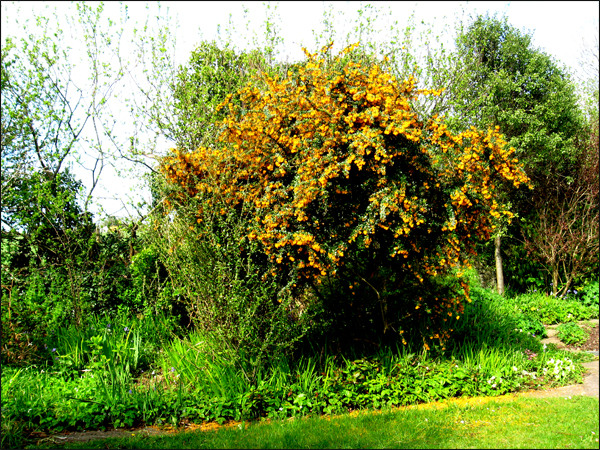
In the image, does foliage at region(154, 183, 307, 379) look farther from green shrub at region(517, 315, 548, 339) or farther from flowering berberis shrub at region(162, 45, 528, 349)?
green shrub at region(517, 315, 548, 339)

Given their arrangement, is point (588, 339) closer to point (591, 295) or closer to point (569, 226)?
point (591, 295)

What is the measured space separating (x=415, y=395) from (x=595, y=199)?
25.1 ft

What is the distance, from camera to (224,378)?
18.2 feet

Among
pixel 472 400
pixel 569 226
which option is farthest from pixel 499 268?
pixel 472 400

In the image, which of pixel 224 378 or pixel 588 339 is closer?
pixel 224 378

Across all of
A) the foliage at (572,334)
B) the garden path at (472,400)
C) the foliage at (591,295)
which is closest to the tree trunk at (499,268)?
the foliage at (591,295)

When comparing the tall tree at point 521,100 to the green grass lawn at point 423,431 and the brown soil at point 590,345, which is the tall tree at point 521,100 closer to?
the brown soil at point 590,345

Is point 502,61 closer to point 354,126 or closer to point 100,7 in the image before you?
point 354,126

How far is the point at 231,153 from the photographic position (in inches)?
245

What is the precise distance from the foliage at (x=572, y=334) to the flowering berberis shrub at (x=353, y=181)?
3084mm

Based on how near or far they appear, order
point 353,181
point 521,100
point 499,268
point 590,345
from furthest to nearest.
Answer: point 499,268
point 521,100
point 590,345
point 353,181

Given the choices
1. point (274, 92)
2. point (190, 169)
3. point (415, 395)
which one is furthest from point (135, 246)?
point (415, 395)

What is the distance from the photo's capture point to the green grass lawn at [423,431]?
4.20 m

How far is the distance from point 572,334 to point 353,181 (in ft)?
16.4
